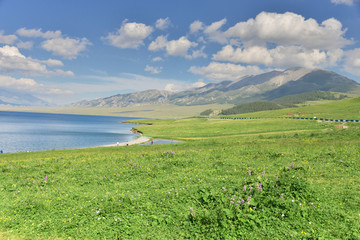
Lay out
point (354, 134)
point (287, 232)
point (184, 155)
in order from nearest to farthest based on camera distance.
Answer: point (287, 232) < point (184, 155) < point (354, 134)

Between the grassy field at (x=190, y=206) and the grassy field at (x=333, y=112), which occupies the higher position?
the grassy field at (x=333, y=112)

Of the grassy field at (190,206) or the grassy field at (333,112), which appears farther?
the grassy field at (333,112)

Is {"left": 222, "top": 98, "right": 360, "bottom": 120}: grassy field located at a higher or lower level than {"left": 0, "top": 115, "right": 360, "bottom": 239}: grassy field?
higher

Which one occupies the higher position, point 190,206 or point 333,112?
point 333,112

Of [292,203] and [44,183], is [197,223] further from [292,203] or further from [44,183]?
[44,183]

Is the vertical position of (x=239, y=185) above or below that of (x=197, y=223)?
above

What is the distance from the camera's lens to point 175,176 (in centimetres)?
1628

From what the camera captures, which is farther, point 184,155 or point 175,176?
point 184,155

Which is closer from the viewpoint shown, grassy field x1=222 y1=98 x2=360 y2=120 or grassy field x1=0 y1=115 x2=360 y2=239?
grassy field x1=0 y1=115 x2=360 y2=239

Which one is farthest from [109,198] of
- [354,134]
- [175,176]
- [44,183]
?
[354,134]

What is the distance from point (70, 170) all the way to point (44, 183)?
297 centimetres

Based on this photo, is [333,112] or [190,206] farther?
[333,112]

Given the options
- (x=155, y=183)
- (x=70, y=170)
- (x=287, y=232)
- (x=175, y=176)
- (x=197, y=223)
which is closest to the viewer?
(x=287, y=232)

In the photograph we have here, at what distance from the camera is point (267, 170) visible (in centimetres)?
1688
